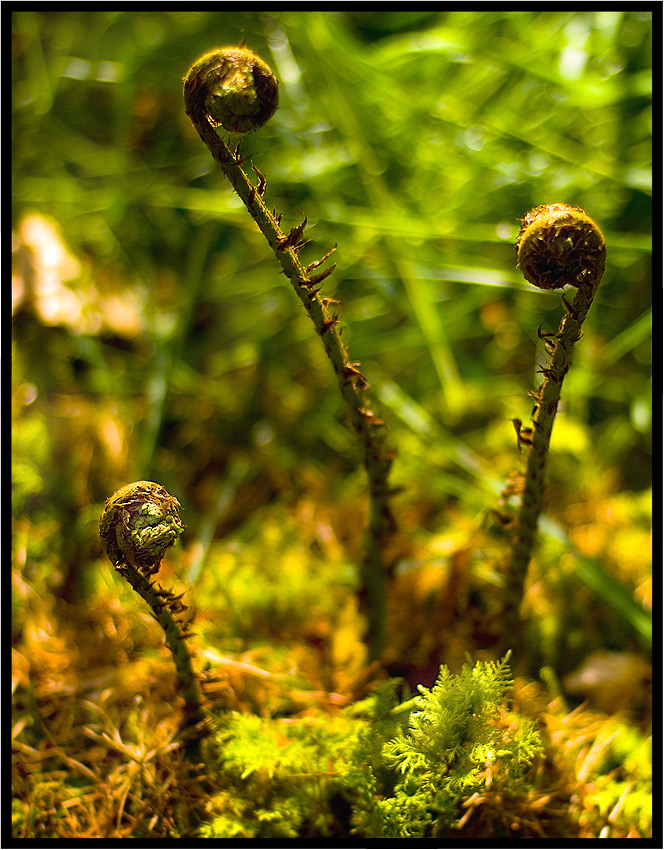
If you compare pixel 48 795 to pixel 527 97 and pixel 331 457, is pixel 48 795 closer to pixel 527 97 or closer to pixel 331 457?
pixel 331 457

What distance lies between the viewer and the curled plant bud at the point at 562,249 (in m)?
0.49

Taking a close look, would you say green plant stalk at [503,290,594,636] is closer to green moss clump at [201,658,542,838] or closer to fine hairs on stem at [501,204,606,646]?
fine hairs on stem at [501,204,606,646]

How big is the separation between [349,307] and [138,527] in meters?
0.87

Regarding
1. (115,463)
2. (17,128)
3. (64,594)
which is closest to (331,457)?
(115,463)

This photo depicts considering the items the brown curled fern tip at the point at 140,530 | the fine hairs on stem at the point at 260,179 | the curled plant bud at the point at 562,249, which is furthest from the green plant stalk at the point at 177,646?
the curled plant bud at the point at 562,249

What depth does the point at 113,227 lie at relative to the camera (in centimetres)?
144

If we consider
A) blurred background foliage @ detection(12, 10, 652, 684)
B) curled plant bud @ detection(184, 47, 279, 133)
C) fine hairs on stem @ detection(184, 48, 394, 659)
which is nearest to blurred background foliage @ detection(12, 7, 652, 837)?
blurred background foliage @ detection(12, 10, 652, 684)

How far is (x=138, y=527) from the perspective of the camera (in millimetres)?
511

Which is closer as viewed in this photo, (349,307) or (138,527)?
(138,527)

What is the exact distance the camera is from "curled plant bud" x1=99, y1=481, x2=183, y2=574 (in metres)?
0.51

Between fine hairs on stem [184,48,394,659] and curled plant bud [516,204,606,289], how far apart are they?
16cm

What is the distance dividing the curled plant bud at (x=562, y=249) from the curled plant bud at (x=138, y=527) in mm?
323

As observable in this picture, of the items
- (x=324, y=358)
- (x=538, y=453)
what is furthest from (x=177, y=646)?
(x=324, y=358)

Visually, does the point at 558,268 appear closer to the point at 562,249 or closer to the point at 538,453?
the point at 562,249
